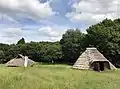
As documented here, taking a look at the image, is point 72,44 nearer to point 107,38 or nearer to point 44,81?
point 107,38

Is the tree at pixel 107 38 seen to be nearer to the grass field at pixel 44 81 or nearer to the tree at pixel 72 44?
the tree at pixel 72 44

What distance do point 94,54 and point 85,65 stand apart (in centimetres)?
436

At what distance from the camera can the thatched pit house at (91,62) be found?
52.8m

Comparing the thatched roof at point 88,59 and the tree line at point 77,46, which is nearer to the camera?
the thatched roof at point 88,59

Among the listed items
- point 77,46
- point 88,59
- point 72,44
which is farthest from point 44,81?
point 72,44

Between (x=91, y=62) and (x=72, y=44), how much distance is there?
55.5 meters

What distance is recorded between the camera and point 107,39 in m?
78.4

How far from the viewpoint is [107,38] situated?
7856 centimetres

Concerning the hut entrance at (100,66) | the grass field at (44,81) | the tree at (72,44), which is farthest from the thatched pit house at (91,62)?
the tree at (72,44)

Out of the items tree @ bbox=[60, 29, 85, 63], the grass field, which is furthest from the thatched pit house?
tree @ bbox=[60, 29, 85, 63]

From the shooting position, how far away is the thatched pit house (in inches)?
2078

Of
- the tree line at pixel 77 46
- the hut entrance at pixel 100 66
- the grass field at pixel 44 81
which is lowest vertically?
the grass field at pixel 44 81

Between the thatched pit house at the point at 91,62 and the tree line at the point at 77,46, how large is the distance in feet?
64.2

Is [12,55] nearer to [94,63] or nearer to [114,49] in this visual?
[114,49]
